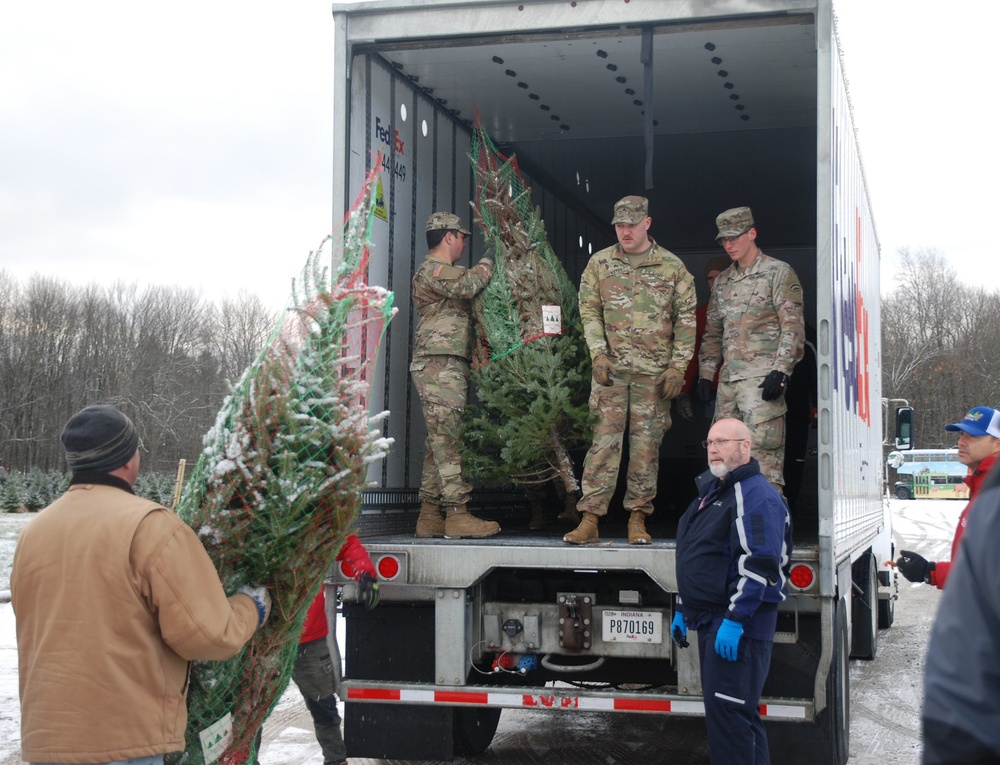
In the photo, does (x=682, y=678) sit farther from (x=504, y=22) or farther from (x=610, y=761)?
(x=504, y=22)

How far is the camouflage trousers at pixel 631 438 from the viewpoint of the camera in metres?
5.45

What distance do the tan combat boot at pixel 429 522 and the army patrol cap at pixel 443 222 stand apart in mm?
1453

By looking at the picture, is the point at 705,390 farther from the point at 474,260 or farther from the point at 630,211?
the point at 474,260

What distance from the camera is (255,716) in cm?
355

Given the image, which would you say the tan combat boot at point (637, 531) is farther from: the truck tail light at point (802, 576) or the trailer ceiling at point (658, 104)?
the trailer ceiling at point (658, 104)

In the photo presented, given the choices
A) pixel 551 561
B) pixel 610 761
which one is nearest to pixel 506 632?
pixel 551 561

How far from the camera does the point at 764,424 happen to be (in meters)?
5.43

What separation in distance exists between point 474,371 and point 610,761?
2.18 m

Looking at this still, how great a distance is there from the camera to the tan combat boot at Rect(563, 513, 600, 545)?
16.8 ft

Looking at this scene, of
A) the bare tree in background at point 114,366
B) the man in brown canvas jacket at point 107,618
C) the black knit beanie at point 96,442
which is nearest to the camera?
the man in brown canvas jacket at point 107,618

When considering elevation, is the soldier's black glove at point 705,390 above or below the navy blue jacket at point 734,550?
above

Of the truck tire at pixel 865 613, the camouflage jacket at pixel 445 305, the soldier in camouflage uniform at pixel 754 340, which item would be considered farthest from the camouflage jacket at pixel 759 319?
the truck tire at pixel 865 613

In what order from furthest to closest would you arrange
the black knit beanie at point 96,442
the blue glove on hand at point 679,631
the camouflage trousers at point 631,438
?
1. the camouflage trousers at point 631,438
2. the blue glove on hand at point 679,631
3. the black knit beanie at point 96,442

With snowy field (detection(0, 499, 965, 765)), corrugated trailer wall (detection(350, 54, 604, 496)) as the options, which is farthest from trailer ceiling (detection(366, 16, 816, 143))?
snowy field (detection(0, 499, 965, 765))
